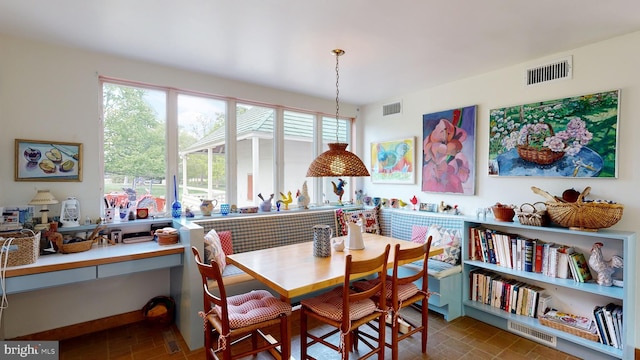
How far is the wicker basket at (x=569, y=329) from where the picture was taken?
2269 mm

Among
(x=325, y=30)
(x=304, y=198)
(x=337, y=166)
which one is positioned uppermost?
(x=325, y=30)

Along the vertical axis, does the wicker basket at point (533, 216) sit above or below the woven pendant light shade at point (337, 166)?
below

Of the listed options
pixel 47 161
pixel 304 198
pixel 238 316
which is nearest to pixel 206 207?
pixel 304 198

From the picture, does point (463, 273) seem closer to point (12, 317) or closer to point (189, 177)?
point (189, 177)

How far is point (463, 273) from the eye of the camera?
3.01 m

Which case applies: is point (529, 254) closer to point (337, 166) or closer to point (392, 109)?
point (337, 166)

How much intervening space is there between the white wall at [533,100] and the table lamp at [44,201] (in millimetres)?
3714

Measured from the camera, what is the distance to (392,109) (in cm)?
424

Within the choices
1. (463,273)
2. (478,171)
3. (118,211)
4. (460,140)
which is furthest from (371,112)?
(118,211)

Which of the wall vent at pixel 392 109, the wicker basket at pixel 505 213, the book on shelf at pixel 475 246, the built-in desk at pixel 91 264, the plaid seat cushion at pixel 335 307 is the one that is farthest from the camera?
the wall vent at pixel 392 109

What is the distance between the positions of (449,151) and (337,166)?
1.90 m

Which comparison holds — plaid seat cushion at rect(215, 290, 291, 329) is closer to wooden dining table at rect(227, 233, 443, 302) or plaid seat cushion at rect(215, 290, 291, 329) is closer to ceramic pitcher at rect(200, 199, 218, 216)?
wooden dining table at rect(227, 233, 443, 302)

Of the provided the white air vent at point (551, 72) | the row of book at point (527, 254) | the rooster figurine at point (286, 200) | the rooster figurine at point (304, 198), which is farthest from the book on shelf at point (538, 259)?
the rooster figurine at point (286, 200)

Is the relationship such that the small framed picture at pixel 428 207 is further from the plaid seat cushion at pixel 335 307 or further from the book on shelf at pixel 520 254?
the plaid seat cushion at pixel 335 307
